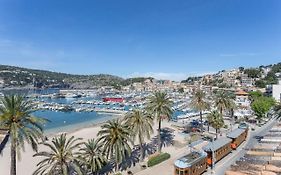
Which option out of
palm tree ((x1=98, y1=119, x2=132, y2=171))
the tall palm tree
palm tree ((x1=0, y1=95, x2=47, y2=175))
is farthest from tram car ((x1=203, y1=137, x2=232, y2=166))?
palm tree ((x1=0, y1=95, x2=47, y2=175))

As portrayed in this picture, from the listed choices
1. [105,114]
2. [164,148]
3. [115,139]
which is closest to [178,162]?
[115,139]

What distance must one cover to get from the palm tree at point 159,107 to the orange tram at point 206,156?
25.8 ft

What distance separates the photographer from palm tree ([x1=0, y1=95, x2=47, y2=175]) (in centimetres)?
2317

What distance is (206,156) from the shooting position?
115 feet

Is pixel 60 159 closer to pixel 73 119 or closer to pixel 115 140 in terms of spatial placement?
pixel 115 140

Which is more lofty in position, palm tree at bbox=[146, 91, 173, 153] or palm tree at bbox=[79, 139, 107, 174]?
palm tree at bbox=[146, 91, 173, 153]

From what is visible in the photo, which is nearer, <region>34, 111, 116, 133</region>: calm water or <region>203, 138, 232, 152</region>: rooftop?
<region>203, 138, 232, 152</region>: rooftop

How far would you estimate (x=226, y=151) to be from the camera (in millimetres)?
42000

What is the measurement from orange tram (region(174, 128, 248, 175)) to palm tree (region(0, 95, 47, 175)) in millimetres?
15523

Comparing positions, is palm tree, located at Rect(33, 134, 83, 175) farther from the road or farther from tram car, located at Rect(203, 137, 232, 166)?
tram car, located at Rect(203, 137, 232, 166)

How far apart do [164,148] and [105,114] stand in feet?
227

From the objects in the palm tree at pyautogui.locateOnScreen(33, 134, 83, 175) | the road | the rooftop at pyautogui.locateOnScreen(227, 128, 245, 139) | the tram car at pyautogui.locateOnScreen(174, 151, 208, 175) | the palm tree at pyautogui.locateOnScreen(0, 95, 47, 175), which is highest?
the palm tree at pyautogui.locateOnScreen(0, 95, 47, 175)

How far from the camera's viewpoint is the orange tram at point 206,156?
30.9 m

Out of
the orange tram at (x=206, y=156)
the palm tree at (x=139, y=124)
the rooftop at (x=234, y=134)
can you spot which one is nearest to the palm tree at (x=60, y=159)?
the orange tram at (x=206, y=156)
